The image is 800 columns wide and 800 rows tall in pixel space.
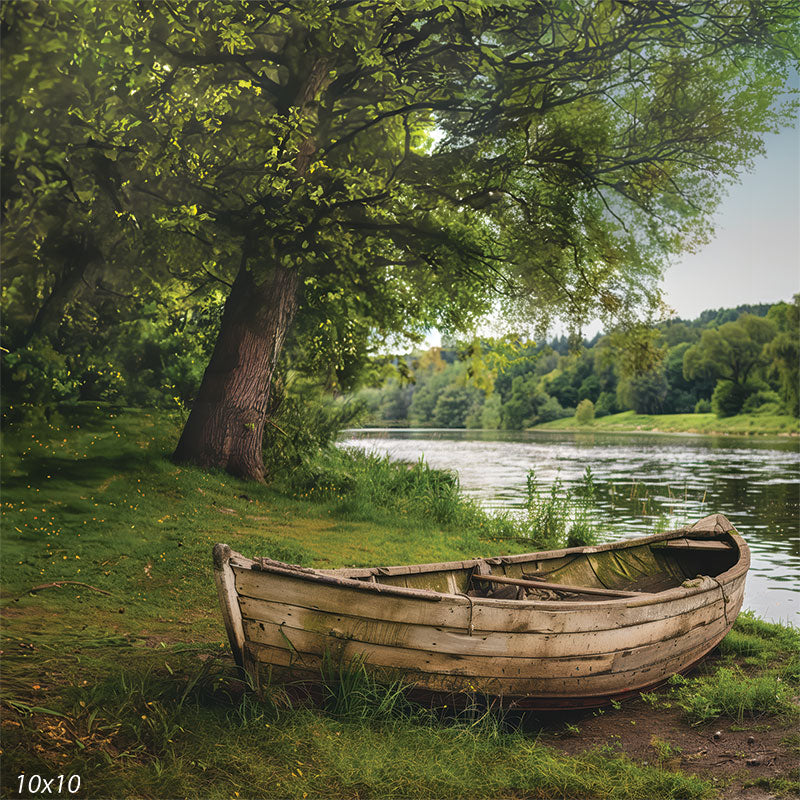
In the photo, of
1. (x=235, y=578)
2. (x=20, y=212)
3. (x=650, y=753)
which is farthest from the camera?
(x=20, y=212)

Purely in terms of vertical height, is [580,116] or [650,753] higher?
[580,116]

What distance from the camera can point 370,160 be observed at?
563 inches

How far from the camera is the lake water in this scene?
40.1 ft

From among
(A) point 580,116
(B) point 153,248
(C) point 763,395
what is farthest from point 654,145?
(C) point 763,395

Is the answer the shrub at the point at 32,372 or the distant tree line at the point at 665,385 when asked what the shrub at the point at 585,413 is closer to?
the distant tree line at the point at 665,385

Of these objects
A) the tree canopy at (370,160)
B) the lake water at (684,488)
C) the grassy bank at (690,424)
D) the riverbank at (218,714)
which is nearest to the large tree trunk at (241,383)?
the tree canopy at (370,160)

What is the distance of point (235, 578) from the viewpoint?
16.6ft

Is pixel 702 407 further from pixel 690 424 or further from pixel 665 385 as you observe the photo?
pixel 690 424

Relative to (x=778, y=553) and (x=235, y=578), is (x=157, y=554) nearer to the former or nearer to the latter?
(x=235, y=578)

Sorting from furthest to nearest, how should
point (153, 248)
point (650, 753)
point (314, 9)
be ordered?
point (153, 248)
point (314, 9)
point (650, 753)

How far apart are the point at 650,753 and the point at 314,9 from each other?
9.23 m

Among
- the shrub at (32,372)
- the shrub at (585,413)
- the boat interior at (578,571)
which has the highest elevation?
the shrub at (32,372)

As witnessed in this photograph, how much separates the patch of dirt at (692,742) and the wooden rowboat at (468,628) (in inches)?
8.1

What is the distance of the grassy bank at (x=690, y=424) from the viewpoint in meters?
53.9
